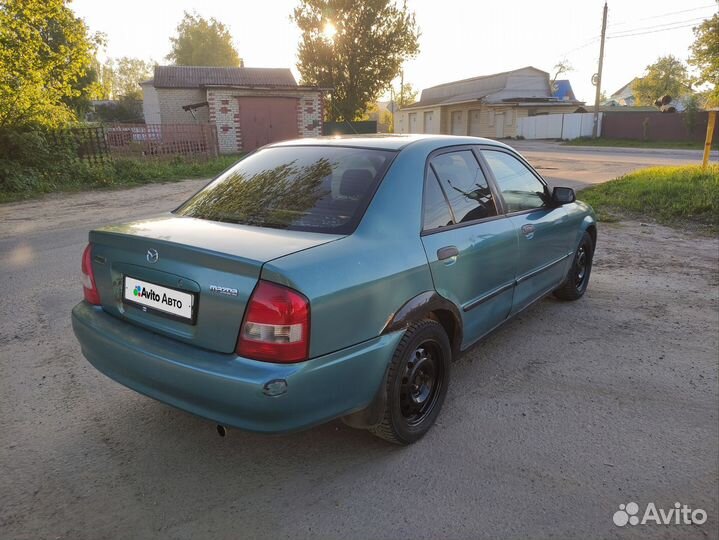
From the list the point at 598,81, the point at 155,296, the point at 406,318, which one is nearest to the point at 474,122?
the point at 598,81

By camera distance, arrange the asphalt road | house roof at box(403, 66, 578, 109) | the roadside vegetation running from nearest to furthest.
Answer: the asphalt road < the roadside vegetation < house roof at box(403, 66, 578, 109)

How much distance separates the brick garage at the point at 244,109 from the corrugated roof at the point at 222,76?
0.13m

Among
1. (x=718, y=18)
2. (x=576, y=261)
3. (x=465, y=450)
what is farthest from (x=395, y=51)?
(x=465, y=450)

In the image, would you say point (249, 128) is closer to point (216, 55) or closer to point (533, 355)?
point (533, 355)

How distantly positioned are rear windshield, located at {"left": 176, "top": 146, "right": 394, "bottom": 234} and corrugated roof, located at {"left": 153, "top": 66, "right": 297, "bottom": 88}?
2629 centimetres

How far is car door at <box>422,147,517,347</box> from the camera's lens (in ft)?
9.08

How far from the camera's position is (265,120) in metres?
24.1

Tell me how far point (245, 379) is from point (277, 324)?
0.83 feet

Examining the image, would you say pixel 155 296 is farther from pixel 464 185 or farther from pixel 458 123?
pixel 458 123

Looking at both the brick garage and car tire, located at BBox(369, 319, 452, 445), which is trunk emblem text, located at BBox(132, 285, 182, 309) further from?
the brick garage

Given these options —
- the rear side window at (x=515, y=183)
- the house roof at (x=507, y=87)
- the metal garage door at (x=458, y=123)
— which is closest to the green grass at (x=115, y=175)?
the rear side window at (x=515, y=183)

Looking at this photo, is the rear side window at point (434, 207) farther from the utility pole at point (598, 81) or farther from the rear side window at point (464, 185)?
the utility pole at point (598, 81)

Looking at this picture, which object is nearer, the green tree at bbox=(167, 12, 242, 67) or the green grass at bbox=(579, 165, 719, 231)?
the green grass at bbox=(579, 165, 719, 231)

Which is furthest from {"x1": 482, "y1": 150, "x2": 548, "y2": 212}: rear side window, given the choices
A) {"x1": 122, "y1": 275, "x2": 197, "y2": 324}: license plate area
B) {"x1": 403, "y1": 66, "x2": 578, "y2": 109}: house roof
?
{"x1": 403, "y1": 66, "x2": 578, "y2": 109}: house roof
